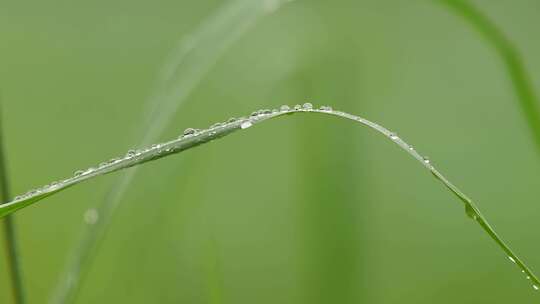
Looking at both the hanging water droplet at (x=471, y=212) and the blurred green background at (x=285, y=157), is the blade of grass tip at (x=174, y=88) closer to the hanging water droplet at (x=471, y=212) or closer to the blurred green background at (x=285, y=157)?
the blurred green background at (x=285, y=157)

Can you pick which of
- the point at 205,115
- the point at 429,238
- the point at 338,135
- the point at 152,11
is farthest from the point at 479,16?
the point at 152,11

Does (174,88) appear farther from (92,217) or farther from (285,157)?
(285,157)

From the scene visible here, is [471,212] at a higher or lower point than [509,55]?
lower

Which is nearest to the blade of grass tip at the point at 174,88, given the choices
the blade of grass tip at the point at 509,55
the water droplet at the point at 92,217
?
the water droplet at the point at 92,217

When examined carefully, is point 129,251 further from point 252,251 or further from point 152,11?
point 152,11

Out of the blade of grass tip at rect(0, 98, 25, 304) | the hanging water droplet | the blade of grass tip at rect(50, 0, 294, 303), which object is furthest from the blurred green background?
the hanging water droplet

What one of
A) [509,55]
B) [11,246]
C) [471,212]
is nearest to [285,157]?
[509,55]

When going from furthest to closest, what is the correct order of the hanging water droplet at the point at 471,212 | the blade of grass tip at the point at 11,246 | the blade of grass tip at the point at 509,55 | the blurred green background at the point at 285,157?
the blurred green background at the point at 285,157, the blade of grass tip at the point at 509,55, the blade of grass tip at the point at 11,246, the hanging water droplet at the point at 471,212
